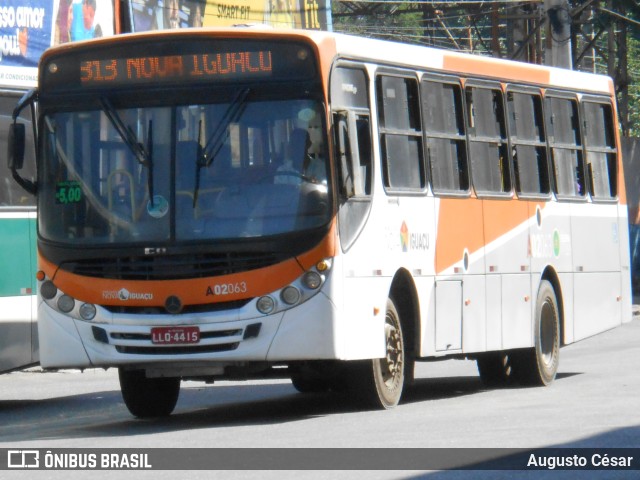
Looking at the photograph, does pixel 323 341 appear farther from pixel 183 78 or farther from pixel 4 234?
pixel 4 234

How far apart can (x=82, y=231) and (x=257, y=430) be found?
2090 mm

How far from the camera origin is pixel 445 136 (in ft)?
47.1

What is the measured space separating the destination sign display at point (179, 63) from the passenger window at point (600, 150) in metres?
6.25

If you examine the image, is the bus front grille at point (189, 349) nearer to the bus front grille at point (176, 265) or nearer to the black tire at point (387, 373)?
the bus front grille at point (176, 265)

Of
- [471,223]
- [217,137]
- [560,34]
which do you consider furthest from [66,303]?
[560,34]

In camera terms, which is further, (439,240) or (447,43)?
(447,43)

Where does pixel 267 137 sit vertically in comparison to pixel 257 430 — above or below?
above

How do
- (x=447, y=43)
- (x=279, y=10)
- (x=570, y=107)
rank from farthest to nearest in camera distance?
(x=447, y=43), (x=279, y=10), (x=570, y=107)

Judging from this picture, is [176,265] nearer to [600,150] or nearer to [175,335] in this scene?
[175,335]

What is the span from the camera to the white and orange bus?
1191cm

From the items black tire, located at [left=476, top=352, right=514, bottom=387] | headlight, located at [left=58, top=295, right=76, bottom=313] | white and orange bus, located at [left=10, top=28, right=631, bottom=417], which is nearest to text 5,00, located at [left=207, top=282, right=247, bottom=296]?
white and orange bus, located at [left=10, top=28, right=631, bottom=417]

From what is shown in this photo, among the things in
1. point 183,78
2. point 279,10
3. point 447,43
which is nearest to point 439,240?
point 183,78

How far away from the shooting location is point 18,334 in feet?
47.5

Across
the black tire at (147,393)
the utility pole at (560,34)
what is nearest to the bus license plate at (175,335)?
the black tire at (147,393)
